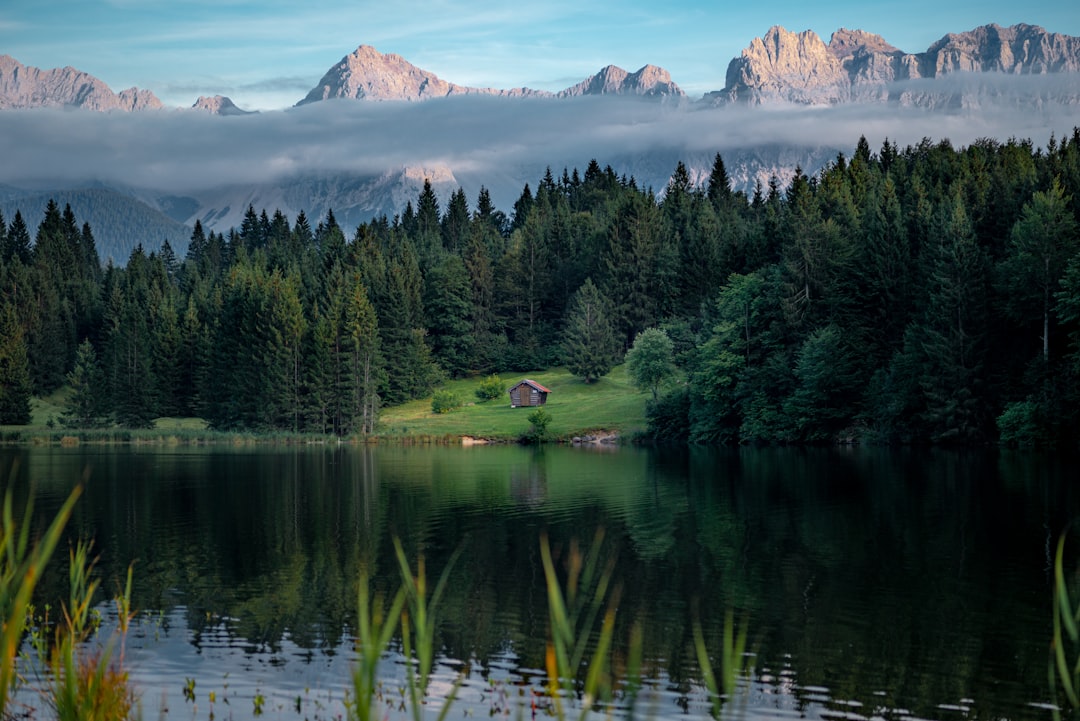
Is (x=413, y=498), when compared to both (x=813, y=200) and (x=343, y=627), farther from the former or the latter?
(x=813, y=200)

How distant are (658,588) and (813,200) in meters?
87.7

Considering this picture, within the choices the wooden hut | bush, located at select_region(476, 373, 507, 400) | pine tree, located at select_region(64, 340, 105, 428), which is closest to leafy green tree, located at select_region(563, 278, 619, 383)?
bush, located at select_region(476, 373, 507, 400)

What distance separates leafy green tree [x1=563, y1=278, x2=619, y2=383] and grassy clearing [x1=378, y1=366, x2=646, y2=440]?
1.62 m

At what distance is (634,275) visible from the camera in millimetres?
149875

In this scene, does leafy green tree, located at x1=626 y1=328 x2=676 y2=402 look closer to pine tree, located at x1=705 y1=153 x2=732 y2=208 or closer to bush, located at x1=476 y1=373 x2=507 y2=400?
bush, located at x1=476 y1=373 x2=507 y2=400

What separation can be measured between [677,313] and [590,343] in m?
11.5

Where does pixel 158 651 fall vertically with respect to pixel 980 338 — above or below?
below

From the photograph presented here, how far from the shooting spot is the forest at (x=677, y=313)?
82.2 metres

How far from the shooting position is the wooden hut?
402 ft

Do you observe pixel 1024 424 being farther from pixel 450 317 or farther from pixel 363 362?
pixel 450 317

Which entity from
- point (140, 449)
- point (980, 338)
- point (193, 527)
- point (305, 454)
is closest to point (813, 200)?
A: point (980, 338)

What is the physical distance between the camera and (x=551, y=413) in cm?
11431

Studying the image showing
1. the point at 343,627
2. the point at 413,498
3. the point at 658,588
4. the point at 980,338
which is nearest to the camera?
the point at 343,627

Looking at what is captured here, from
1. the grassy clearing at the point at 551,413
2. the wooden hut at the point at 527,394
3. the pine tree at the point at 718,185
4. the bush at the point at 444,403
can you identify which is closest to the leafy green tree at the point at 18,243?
the grassy clearing at the point at 551,413
